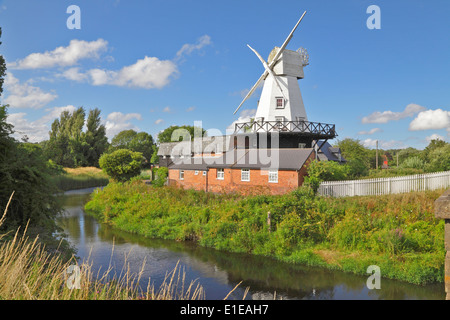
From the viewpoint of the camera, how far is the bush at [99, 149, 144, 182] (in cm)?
3928

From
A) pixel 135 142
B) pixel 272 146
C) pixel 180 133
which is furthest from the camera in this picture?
pixel 135 142

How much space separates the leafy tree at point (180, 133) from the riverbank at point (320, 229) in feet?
156

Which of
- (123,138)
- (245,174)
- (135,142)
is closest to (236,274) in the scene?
(245,174)

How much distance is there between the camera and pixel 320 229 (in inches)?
653

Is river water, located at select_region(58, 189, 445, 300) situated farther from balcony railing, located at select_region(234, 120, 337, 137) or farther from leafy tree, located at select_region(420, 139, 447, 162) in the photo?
leafy tree, located at select_region(420, 139, 447, 162)

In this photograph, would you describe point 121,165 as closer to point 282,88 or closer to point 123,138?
point 282,88

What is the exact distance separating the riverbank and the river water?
656 mm

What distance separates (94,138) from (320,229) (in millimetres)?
57141

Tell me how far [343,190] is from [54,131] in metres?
62.4

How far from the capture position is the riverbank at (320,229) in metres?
13.8

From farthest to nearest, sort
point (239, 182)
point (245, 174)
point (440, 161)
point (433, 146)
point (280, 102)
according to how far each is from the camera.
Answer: point (433, 146) < point (440, 161) < point (280, 102) < point (239, 182) < point (245, 174)

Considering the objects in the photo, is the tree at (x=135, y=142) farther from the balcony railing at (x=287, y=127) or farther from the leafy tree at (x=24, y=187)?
the leafy tree at (x=24, y=187)

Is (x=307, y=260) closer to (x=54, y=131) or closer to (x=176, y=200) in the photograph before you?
(x=176, y=200)
